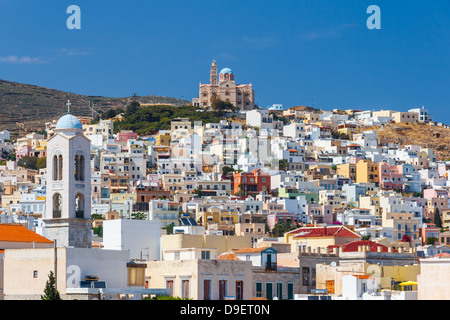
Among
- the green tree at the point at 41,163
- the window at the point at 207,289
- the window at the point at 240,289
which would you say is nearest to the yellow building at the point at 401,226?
the green tree at the point at 41,163

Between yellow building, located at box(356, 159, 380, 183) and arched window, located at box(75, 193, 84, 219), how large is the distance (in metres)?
85.6

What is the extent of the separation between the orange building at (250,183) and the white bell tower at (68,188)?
7373 centimetres

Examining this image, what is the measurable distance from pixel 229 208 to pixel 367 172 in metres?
28.1

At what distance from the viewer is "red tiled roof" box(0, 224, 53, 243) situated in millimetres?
42812

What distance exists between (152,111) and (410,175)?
48416 mm

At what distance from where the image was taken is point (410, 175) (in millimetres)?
130250

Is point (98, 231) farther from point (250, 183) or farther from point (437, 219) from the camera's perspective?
point (437, 219)

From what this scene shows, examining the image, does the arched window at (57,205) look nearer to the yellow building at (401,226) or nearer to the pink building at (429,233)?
the yellow building at (401,226)

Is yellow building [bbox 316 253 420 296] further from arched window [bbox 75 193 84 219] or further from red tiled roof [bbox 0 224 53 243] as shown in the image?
red tiled roof [bbox 0 224 53 243]

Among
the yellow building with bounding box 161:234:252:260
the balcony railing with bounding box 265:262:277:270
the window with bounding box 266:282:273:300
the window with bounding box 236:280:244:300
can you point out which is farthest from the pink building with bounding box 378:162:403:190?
the window with bounding box 236:280:244:300

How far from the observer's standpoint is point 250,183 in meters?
120

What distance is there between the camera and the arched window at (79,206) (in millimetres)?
44031
